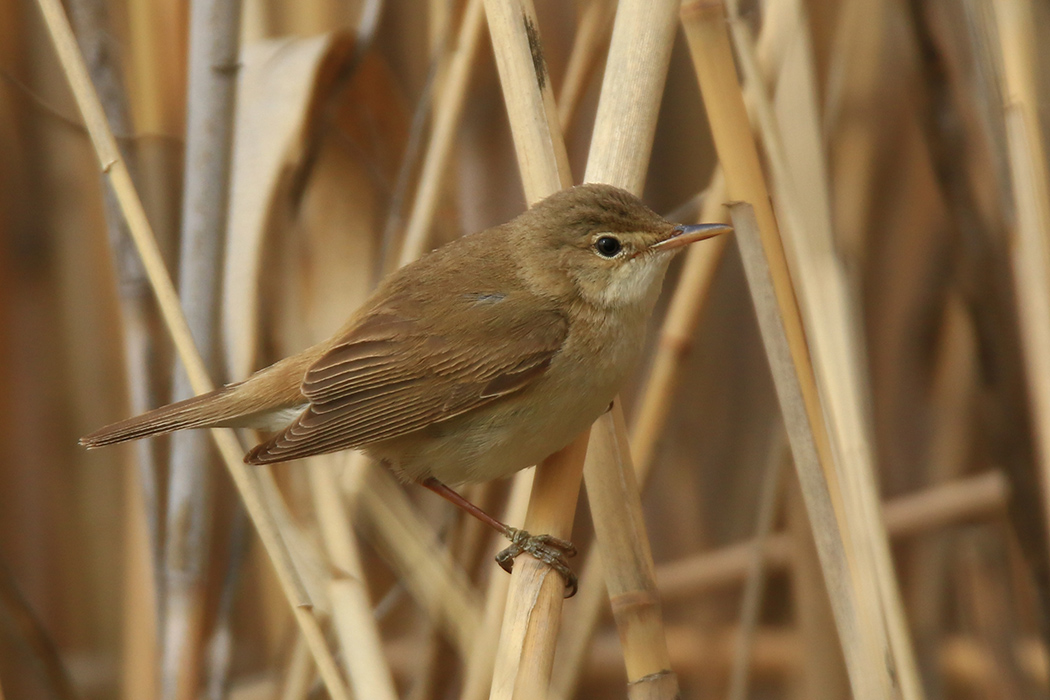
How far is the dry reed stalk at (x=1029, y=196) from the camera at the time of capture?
1.99 metres

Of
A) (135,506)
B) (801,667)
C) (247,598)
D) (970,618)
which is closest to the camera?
(135,506)

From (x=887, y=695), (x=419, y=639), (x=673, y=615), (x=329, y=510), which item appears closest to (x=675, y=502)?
(x=673, y=615)

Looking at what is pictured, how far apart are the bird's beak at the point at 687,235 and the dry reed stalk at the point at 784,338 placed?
200 millimetres

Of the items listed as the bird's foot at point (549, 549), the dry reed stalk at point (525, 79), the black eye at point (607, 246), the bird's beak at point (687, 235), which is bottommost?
the bird's foot at point (549, 549)

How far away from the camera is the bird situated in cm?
210

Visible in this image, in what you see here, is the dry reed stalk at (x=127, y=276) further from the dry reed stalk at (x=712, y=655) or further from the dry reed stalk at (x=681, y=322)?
the dry reed stalk at (x=712, y=655)

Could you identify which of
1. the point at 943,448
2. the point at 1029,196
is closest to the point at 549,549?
the point at 1029,196

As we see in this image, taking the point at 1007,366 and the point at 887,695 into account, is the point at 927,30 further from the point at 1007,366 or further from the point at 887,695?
the point at 887,695

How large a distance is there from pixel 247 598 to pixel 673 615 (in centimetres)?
160

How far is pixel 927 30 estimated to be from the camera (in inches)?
105

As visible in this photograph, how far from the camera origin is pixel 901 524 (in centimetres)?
327

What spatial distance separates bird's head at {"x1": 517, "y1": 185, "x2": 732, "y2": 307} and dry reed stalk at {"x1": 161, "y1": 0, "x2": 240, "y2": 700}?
69cm

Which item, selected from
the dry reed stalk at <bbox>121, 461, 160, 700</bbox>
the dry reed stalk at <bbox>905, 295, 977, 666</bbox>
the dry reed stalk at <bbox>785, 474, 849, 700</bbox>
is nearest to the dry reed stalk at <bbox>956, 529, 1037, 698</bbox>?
the dry reed stalk at <bbox>905, 295, 977, 666</bbox>

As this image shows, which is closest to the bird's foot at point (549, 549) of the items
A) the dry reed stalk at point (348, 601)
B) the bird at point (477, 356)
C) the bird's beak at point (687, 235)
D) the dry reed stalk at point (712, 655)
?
the bird at point (477, 356)
